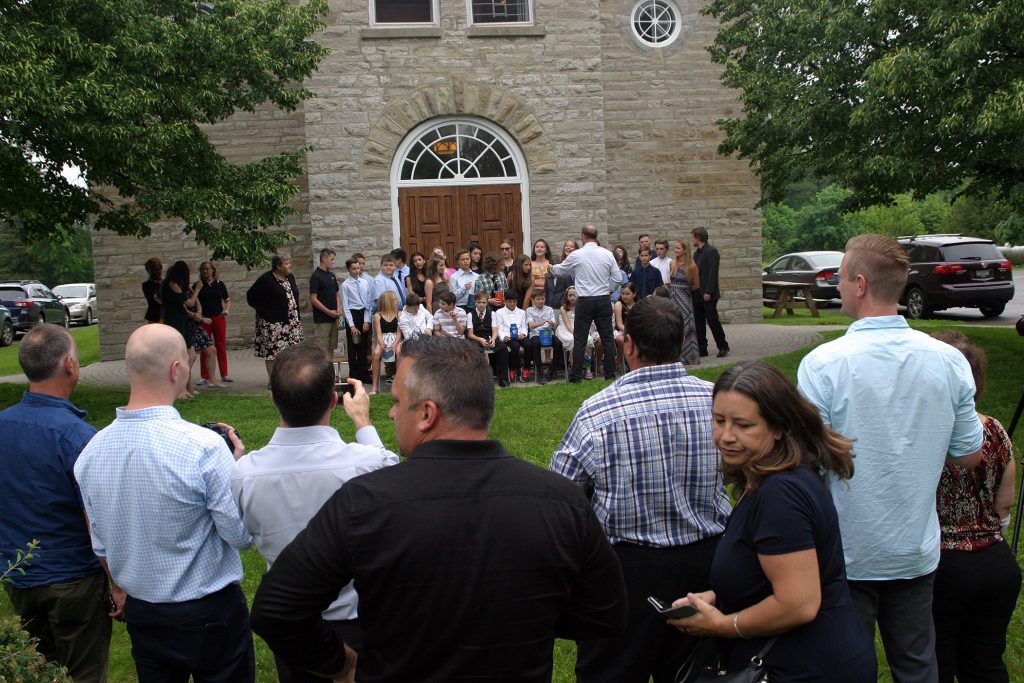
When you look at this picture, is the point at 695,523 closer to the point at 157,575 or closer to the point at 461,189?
the point at 157,575

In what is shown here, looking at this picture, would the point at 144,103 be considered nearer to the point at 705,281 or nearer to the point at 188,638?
the point at 705,281

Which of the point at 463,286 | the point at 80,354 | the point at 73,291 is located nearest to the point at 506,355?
the point at 463,286

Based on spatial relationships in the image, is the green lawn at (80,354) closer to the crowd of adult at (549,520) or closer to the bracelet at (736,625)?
the crowd of adult at (549,520)

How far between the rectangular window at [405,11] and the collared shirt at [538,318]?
6217 millimetres

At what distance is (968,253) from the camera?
2033 cm

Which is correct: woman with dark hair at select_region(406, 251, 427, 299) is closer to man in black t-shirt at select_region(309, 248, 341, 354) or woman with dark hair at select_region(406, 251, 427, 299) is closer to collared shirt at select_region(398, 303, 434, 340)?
man in black t-shirt at select_region(309, 248, 341, 354)

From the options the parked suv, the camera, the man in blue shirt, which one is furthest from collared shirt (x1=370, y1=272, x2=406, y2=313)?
the parked suv

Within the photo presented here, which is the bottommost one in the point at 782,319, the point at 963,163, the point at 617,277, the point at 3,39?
the point at 782,319

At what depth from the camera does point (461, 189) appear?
1639cm

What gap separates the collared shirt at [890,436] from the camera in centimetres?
316

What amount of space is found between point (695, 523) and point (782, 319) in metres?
18.0

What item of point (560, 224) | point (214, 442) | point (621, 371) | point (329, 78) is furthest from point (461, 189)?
point (214, 442)

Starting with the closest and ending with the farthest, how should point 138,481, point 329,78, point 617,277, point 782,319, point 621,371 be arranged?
1. point 138,481
2. point 617,277
3. point 621,371
4. point 329,78
5. point 782,319

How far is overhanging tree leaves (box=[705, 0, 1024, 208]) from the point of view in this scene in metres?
8.61
